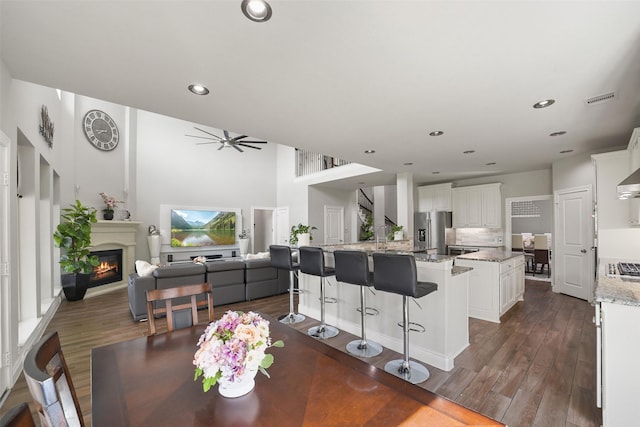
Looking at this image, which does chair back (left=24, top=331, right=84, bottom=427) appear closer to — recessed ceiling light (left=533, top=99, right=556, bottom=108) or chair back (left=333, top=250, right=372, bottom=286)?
chair back (left=333, top=250, right=372, bottom=286)

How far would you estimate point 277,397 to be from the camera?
1047mm

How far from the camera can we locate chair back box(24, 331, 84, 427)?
2.32ft

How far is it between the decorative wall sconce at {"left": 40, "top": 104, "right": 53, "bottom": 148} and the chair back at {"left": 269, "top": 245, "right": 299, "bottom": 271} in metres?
3.41

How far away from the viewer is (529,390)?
230 cm

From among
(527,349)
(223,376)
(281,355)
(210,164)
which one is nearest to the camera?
(223,376)

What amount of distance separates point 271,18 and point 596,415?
346cm

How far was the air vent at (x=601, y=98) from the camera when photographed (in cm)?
256

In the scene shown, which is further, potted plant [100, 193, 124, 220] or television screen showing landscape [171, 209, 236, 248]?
television screen showing landscape [171, 209, 236, 248]

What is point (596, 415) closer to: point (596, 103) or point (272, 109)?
point (596, 103)

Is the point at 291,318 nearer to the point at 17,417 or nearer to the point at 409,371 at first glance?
the point at 409,371

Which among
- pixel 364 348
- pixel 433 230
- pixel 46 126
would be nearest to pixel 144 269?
pixel 46 126

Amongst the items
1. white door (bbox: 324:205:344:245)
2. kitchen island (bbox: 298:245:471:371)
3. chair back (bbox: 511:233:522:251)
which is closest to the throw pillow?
kitchen island (bbox: 298:245:471:371)

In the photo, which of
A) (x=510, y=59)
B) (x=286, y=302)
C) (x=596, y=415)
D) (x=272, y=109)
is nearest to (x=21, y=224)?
(x=272, y=109)

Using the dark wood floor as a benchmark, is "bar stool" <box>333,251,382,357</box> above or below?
above
